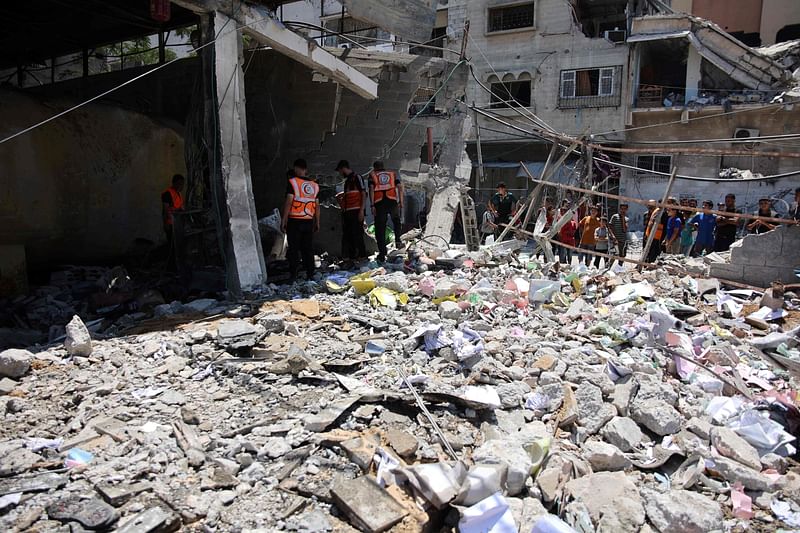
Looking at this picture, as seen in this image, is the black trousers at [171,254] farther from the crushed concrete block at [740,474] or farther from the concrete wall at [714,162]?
the concrete wall at [714,162]

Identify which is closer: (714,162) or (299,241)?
(299,241)

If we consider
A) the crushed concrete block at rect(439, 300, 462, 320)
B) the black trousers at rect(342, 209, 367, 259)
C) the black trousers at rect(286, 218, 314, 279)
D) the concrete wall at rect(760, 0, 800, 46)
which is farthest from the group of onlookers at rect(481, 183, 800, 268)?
the concrete wall at rect(760, 0, 800, 46)

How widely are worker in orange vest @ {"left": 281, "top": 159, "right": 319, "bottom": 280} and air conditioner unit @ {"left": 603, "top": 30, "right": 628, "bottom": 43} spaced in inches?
656

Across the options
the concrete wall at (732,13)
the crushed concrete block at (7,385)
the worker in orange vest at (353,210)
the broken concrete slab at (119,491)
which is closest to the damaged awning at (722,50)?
the concrete wall at (732,13)

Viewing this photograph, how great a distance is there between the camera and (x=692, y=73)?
63.1 ft

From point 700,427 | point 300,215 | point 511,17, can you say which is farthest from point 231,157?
point 511,17

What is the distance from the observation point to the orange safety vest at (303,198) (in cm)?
691

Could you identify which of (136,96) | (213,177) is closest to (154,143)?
(136,96)

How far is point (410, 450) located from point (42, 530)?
1.70 meters

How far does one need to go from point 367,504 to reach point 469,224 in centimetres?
852

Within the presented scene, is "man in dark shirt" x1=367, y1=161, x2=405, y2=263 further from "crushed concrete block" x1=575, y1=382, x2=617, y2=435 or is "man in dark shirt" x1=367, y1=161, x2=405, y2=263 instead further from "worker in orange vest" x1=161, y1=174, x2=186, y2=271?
"crushed concrete block" x1=575, y1=382, x2=617, y2=435

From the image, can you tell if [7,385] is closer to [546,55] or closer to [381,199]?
[381,199]

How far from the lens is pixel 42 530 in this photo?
7.91 feet

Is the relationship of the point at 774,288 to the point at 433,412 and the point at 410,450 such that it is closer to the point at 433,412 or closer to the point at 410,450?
the point at 433,412
